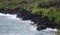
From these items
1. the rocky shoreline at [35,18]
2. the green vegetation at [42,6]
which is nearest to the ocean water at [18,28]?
the rocky shoreline at [35,18]

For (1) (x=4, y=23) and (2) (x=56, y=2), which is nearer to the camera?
(1) (x=4, y=23)

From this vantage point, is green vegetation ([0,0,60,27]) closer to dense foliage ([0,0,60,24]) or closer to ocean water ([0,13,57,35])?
dense foliage ([0,0,60,24])

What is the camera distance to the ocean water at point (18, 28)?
26.6 metres

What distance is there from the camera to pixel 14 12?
40.2 meters

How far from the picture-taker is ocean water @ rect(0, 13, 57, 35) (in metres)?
26.6

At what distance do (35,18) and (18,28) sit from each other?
3270mm

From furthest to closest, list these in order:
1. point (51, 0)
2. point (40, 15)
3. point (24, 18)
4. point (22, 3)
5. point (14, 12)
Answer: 1. point (22, 3)
2. point (14, 12)
3. point (51, 0)
4. point (24, 18)
5. point (40, 15)

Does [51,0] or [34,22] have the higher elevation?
[51,0]

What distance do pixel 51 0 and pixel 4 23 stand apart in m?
8.32

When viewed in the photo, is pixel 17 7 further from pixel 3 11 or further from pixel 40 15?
pixel 40 15

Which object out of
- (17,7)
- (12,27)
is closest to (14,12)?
(17,7)

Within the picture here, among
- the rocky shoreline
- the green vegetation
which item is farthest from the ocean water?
the green vegetation

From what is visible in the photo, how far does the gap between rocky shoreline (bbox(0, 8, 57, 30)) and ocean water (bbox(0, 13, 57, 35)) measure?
617mm

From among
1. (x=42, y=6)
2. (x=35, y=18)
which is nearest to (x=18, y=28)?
(x=35, y=18)
